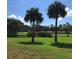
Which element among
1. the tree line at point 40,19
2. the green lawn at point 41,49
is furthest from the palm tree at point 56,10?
the green lawn at point 41,49

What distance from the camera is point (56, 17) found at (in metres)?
2.28

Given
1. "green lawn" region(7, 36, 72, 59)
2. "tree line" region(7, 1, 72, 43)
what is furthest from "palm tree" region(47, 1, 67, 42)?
"green lawn" region(7, 36, 72, 59)

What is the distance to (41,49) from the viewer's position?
226 centimetres

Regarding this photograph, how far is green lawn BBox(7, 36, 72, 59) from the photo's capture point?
2.25m

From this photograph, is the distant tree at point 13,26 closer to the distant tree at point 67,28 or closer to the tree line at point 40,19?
the tree line at point 40,19

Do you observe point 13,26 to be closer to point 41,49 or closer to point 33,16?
point 33,16

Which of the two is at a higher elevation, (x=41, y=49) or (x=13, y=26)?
(x=13, y=26)

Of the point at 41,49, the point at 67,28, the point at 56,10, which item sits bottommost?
the point at 41,49

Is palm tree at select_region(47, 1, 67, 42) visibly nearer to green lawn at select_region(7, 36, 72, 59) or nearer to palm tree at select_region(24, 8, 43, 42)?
palm tree at select_region(24, 8, 43, 42)

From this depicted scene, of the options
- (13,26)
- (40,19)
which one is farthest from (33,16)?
(13,26)

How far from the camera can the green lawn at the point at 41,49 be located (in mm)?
2250

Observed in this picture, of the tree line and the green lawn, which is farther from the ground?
the tree line

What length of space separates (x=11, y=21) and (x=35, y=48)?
297mm

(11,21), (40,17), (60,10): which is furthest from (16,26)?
(60,10)
